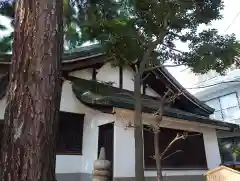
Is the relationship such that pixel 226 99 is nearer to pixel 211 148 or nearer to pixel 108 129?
pixel 211 148

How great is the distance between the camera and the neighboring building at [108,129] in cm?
738

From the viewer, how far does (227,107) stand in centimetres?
1714

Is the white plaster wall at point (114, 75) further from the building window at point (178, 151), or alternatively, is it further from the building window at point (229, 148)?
the building window at point (229, 148)

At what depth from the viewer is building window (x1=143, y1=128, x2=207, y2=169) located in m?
8.23

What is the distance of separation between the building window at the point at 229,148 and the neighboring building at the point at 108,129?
4037mm

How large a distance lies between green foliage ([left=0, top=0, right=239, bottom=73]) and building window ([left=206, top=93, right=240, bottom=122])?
11.0 metres

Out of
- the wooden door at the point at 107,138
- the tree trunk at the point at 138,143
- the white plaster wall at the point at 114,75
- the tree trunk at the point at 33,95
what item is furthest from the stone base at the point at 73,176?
the tree trunk at the point at 33,95

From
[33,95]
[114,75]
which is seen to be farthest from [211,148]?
[33,95]

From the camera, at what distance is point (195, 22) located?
6527mm

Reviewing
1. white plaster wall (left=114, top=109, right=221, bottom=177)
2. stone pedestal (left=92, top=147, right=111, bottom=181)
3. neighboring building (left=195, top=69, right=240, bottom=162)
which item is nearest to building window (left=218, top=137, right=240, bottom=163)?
neighboring building (left=195, top=69, right=240, bottom=162)

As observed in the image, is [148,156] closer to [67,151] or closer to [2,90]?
[67,151]

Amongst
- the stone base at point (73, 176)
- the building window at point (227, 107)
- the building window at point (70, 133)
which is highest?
the building window at point (227, 107)

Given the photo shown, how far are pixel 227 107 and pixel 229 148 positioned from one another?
3216mm

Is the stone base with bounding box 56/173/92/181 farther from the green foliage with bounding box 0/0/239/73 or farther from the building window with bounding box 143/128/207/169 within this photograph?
the green foliage with bounding box 0/0/239/73
